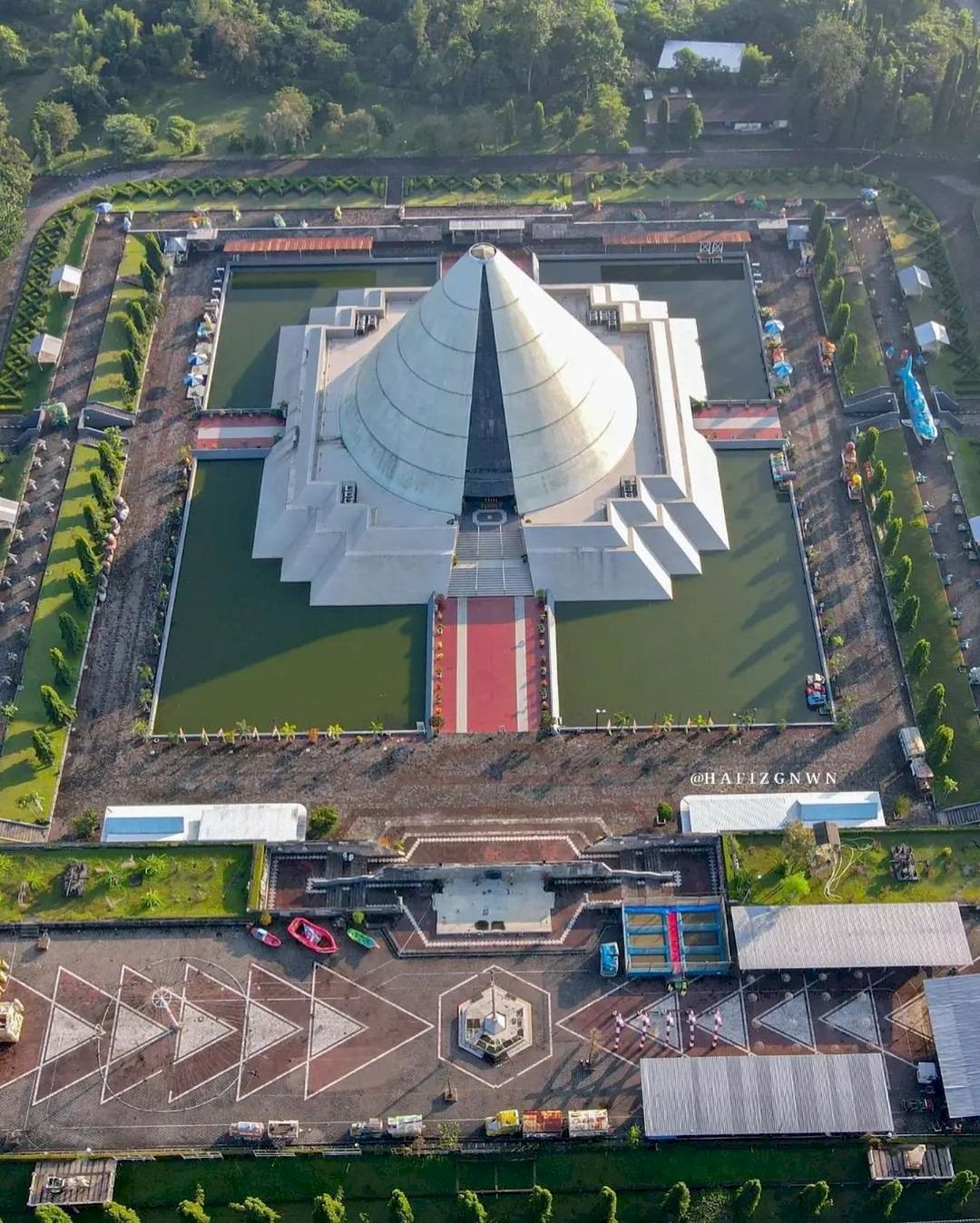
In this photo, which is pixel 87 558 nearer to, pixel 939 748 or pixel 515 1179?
pixel 515 1179

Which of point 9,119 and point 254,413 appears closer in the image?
point 254,413

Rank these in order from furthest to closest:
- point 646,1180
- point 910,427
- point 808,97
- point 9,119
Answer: point 9,119
point 808,97
point 910,427
point 646,1180

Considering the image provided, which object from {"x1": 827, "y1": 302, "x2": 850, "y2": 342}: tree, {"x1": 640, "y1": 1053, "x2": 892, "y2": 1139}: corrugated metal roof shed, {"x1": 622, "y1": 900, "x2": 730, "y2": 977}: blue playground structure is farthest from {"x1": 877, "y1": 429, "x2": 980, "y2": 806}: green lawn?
{"x1": 640, "y1": 1053, "x2": 892, "y2": 1139}: corrugated metal roof shed

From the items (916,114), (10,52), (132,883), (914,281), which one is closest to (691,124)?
(916,114)

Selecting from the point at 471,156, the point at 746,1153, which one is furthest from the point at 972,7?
the point at 746,1153

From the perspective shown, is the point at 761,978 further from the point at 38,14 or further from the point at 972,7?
the point at 38,14

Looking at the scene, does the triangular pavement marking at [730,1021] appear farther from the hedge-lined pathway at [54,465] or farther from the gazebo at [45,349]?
the gazebo at [45,349]

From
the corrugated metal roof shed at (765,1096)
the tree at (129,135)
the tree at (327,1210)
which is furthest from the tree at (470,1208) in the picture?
the tree at (129,135)
